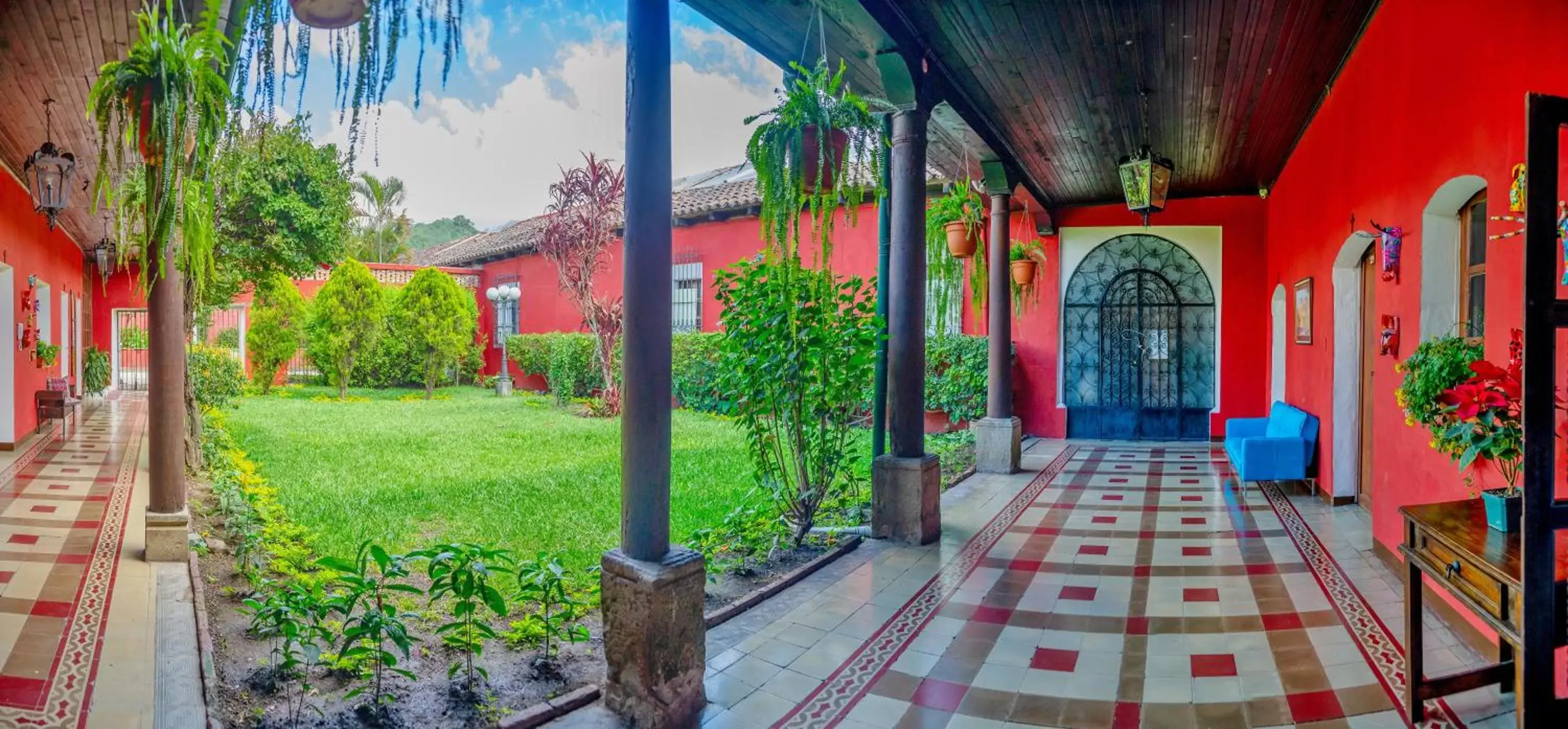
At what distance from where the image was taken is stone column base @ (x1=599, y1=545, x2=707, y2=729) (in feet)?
8.22

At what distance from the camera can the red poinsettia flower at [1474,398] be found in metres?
2.58

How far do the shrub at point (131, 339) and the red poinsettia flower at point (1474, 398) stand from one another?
70.2 ft

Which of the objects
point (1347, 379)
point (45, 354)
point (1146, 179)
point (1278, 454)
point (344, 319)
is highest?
point (1146, 179)

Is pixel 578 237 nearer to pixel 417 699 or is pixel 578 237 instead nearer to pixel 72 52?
pixel 72 52

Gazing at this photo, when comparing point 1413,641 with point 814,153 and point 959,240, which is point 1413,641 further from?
point 959,240

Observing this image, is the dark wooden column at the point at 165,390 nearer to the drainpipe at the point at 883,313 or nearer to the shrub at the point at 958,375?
the drainpipe at the point at 883,313

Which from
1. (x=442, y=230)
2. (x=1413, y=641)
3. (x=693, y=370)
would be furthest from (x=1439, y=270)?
(x=442, y=230)

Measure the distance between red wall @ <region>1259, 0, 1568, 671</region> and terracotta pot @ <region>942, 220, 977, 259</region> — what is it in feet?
8.40

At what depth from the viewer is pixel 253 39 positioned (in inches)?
59.7

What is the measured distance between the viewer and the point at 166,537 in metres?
4.20

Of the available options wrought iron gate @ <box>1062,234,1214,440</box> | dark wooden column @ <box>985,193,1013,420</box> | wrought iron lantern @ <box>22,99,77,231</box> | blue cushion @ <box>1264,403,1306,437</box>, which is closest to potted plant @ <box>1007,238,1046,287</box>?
wrought iron gate @ <box>1062,234,1214,440</box>

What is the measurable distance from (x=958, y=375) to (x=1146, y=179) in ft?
14.9

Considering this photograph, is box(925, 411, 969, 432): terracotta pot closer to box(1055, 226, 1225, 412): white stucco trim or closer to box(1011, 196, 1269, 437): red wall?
box(1011, 196, 1269, 437): red wall

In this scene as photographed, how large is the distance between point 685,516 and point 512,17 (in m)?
3.92
